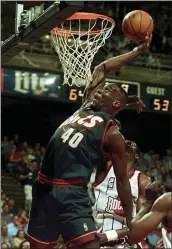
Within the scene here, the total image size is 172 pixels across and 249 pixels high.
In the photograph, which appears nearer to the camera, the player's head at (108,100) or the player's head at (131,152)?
the player's head at (108,100)

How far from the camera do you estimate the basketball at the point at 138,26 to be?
6.19 metres

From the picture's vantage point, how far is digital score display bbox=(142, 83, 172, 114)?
1644 centimetres

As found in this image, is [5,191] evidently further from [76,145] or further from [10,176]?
[76,145]

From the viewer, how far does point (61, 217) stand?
4.77 m

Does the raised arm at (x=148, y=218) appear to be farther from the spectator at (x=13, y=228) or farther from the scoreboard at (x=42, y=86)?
the scoreboard at (x=42, y=86)

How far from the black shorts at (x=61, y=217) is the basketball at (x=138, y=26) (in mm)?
2007

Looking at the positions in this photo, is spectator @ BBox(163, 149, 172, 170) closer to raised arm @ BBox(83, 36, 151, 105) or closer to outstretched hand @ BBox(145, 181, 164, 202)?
raised arm @ BBox(83, 36, 151, 105)

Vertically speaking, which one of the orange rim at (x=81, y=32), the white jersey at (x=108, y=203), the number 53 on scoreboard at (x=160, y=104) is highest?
the orange rim at (x=81, y=32)

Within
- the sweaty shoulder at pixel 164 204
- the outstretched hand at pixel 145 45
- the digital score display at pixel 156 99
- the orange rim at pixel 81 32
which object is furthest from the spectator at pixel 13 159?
the sweaty shoulder at pixel 164 204

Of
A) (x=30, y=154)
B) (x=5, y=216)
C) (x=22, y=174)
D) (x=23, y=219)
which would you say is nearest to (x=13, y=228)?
(x=5, y=216)

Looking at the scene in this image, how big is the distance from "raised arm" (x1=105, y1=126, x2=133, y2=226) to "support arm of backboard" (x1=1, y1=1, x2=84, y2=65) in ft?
4.15

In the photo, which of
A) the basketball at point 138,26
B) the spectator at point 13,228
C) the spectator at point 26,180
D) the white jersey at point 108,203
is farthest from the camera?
the spectator at point 26,180

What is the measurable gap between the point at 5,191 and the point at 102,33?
888cm

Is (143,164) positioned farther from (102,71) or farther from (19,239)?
(102,71)
